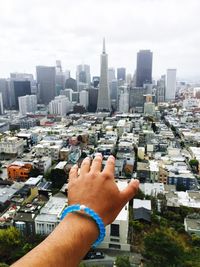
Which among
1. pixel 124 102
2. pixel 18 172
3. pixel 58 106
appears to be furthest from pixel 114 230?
pixel 124 102

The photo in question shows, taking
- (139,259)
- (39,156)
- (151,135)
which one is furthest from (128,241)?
(151,135)

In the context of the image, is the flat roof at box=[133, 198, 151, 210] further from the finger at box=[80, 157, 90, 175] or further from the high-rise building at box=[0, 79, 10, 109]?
the high-rise building at box=[0, 79, 10, 109]

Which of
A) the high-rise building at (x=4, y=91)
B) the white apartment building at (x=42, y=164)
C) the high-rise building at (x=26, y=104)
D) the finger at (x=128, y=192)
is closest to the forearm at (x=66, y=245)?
the finger at (x=128, y=192)

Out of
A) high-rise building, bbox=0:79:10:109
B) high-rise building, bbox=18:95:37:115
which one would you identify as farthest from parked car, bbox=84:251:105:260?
high-rise building, bbox=0:79:10:109

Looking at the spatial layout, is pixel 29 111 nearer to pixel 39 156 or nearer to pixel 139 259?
pixel 39 156

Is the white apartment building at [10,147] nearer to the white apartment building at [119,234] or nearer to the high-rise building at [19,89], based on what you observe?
the white apartment building at [119,234]
